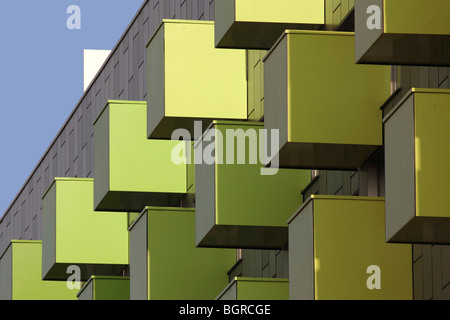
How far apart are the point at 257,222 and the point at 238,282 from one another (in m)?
0.89

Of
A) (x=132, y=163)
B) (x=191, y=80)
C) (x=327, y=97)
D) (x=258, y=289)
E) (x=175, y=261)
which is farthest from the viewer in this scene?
(x=132, y=163)

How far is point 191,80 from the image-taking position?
23.8 metres

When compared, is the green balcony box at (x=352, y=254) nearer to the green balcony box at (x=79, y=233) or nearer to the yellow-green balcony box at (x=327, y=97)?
the yellow-green balcony box at (x=327, y=97)

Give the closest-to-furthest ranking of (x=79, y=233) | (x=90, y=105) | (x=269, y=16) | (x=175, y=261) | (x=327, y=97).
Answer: (x=327, y=97)
(x=269, y=16)
(x=175, y=261)
(x=79, y=233)
(x=90, y=105)

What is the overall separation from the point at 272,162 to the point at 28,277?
14.5m

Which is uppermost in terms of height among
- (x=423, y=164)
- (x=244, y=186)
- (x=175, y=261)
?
(x=244, y=186)

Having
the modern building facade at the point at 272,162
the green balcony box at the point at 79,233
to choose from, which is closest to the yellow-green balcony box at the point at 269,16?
the modern building facade at the point at 272,162

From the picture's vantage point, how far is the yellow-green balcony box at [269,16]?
21.1 meters

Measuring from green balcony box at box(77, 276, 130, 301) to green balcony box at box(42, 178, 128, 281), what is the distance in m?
1.08

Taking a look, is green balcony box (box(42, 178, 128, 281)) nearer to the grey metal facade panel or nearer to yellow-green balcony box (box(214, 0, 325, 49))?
the grey metal facade panel

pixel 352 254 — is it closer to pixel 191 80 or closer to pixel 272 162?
pixel 272 162

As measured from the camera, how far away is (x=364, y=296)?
17688 mm

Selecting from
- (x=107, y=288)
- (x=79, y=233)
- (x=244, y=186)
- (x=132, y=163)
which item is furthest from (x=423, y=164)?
(x=79, y=233)

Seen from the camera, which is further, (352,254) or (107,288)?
(107,288)
